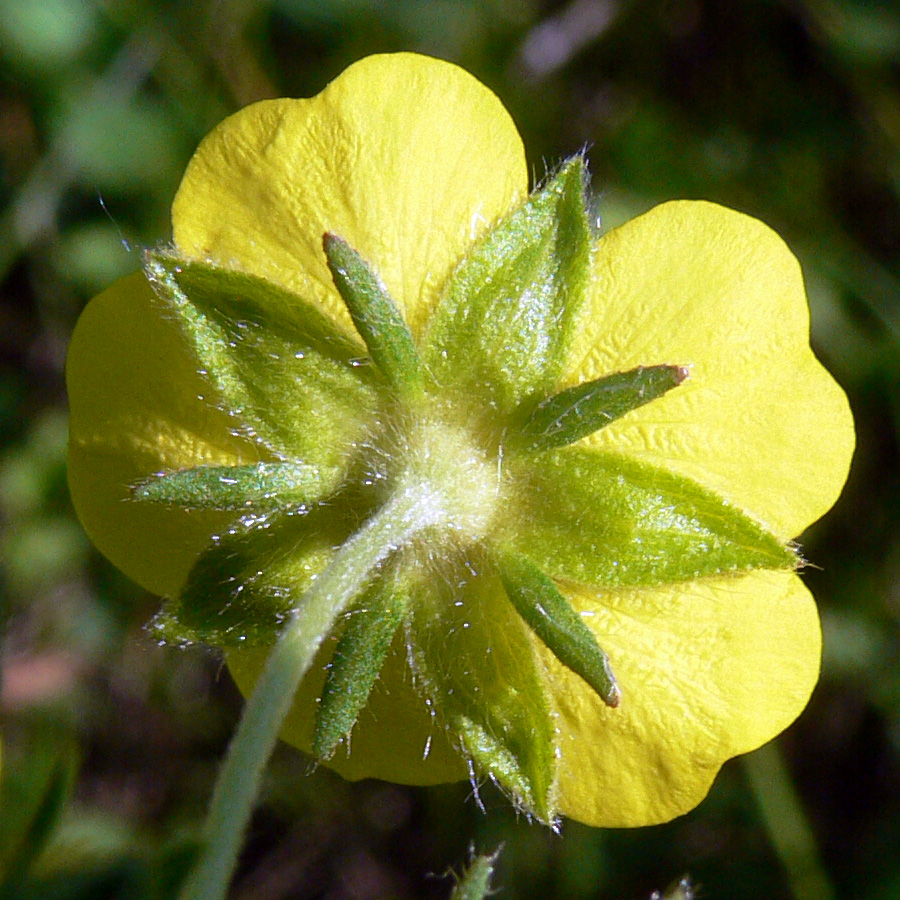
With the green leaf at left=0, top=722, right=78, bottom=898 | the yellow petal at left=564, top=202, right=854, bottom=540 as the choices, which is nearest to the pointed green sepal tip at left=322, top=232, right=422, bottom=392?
the yellow petal at left=564, top=202, right=854, bottom=540

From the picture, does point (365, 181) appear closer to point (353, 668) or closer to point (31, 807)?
point (353, 668)

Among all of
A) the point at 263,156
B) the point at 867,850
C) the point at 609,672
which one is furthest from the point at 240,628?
the point at 867,850

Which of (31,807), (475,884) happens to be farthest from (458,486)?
(31,807)

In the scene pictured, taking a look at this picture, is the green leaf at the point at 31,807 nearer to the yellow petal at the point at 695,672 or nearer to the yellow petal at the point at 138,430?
the yellow petal at the point at 138,430

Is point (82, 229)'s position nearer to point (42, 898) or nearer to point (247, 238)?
point (247, 238)

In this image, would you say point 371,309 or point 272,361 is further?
point 272,361

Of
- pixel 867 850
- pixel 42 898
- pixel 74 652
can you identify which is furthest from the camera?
pixel 74 652
